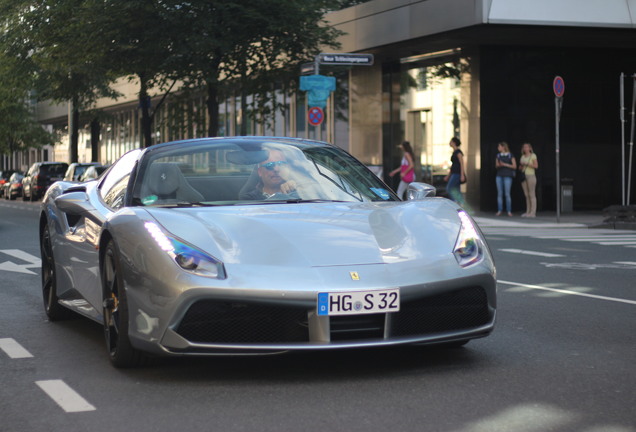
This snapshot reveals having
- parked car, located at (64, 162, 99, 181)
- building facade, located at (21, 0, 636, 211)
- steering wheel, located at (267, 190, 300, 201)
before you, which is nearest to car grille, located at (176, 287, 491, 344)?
steering wheel, located at (267, 190, 300, 201)

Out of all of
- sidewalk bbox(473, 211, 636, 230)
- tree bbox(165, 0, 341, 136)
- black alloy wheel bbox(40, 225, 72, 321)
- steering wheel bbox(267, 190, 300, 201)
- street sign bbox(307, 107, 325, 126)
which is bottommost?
sidewalk bbox(473, 211, 636, 230)

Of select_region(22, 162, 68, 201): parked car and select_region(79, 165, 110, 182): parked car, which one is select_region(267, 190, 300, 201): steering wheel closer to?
select_region(79, 165, 110, 182): parked car

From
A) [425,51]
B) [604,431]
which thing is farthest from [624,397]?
[425,51]

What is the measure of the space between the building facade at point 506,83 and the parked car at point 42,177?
47.6 feet

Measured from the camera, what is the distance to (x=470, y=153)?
29703 millimetres

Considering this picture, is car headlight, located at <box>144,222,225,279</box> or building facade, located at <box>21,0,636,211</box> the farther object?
building facade, located at <box>21,0,636,211</box>

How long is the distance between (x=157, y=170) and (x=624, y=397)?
298 cm

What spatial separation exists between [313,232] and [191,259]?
0.66 metres

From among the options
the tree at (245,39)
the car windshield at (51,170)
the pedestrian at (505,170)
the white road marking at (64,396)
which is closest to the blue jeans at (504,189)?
the pedestrian at (505,170)

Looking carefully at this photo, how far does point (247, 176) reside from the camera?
21.3 ft

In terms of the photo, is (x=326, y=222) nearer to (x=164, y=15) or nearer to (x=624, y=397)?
(x=624, y=397)

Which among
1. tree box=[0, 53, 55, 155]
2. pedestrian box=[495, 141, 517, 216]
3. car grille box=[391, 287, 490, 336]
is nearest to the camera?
car grille box=[391, 287, 490, 336]

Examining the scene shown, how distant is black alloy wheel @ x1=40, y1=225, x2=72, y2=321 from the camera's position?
7.74 metres

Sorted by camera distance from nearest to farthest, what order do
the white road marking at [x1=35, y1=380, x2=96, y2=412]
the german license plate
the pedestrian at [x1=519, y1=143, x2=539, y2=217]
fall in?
the white road marking at [x1=35, y1=380, x2=96, y2=412], the german license plate, the pedestrian at [x1=519, y1=143, x2=539, y2=217]
